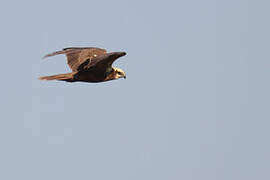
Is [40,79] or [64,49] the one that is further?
[64,49]

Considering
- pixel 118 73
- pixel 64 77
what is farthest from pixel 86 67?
pixel 118 73

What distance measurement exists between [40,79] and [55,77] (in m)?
0.48

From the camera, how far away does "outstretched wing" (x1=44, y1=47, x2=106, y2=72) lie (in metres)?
19.0

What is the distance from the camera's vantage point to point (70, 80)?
63.8 ft

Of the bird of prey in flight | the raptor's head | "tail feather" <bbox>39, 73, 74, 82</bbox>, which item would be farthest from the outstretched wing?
the raptor's head

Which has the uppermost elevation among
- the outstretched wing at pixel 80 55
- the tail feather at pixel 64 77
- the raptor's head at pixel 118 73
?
the outstretched wing at pixel 80 55

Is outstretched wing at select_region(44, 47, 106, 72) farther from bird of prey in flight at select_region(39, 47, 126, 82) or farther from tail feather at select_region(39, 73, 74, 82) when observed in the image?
tail feather at select_region(39, 73, 74, 82)

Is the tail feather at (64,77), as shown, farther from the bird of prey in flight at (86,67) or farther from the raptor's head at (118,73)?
the raptor's head at (118,73)

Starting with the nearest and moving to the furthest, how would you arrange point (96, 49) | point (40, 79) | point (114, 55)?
point (114, 55)
point (40, 79)
point (96, 49)

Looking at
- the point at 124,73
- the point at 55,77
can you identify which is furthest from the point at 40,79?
the point at 124,73

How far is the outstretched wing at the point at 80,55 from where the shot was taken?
1898 cm

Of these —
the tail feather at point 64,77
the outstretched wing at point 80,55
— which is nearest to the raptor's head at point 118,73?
the outstretched wing at point 80,55

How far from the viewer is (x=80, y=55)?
19625mm

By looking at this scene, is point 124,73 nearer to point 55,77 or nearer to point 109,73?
point 109,73
